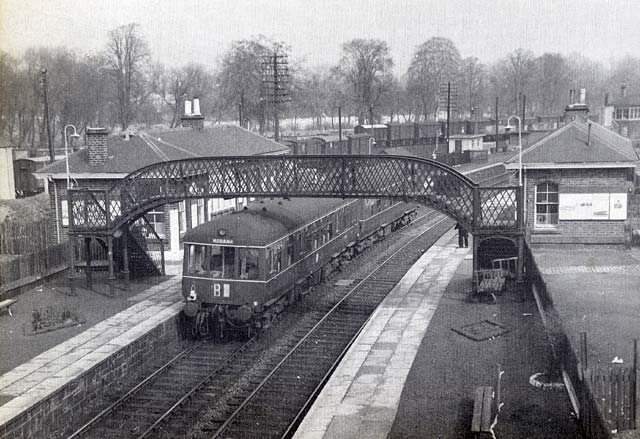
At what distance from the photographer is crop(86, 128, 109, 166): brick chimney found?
2733 centimetres

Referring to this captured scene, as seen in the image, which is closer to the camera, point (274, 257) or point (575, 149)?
→ point (274, 257)

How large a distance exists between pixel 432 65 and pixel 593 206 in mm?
60533

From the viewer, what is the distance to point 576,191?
1001 inches

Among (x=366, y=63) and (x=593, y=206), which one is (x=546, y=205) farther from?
(x=366, y=63)

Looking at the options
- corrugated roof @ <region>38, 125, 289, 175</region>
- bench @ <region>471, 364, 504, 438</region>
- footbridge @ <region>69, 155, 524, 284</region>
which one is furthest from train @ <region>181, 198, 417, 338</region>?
corrugated roof @ <region>38, 125, 289, 175</region>

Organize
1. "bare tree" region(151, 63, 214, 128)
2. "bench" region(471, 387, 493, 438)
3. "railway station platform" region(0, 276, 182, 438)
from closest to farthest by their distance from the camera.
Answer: "bench" region(471, 387, 493, 438) → "railway station platform" region(0, 276, 182, 438) → "bare tree" region(151, 63, 214, 128)

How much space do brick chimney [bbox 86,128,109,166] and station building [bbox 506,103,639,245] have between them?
600 inches

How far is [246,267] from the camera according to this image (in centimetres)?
1816

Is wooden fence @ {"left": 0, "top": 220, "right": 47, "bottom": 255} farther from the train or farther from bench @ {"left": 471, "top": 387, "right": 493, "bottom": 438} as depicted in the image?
bench @ {"left": 471, "top": 387, "right": 493, "bottom": 438}

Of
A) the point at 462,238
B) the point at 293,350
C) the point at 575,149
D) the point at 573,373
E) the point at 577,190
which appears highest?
the point at 575,149

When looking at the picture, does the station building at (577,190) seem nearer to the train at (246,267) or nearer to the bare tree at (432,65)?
the train at (246,267)

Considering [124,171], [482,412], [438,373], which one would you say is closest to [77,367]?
[438,373]

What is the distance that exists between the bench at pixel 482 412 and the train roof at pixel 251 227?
7593 millimetres

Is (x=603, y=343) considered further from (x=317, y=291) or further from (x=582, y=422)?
(x=317, y=291)
